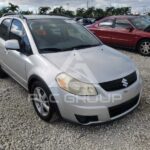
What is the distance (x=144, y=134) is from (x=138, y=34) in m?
5.71

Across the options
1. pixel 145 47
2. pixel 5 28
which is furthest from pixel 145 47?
pixel 5 28

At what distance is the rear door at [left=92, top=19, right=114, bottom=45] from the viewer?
368 inches

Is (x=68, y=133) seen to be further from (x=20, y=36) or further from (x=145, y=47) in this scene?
(x=145, y=47)

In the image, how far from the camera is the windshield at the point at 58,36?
3.88 meters

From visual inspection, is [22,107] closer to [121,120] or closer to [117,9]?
[121,120]

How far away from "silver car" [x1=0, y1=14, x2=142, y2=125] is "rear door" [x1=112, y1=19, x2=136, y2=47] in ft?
14.3

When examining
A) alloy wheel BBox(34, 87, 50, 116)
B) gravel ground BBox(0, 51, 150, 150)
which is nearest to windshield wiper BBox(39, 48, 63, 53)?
alloy wheel BBox(34, 87, 50, 116)

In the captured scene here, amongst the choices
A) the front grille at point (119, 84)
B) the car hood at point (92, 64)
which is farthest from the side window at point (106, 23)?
the front grille at point (119, 84)

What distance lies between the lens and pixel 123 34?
8781 millimetres

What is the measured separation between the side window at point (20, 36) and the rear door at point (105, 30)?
211 inches

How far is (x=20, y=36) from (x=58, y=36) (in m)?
0.70

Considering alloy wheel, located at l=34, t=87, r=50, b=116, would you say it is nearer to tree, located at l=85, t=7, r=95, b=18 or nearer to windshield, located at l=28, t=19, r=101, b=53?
windshield, located at l=28, t=19, r=101, b=53

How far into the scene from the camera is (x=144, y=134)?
3.27 metres

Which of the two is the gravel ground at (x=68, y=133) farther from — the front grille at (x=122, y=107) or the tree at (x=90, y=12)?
the tree at (x=90, y=12)
